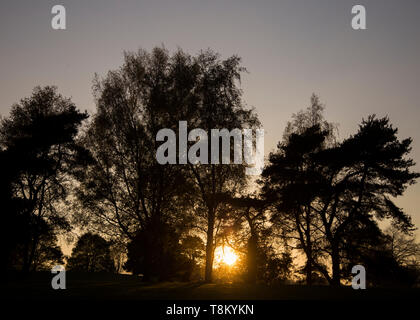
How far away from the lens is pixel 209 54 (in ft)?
85.8

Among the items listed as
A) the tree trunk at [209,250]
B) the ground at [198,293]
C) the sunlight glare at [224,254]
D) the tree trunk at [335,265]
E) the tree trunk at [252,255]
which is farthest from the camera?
the sunlight glare at [224,254]

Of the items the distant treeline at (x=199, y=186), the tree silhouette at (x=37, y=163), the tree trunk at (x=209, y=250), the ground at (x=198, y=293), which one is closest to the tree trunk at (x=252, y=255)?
the distant treeline at (x=199, y=186)

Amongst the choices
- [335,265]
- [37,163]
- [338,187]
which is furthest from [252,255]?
[37,163]

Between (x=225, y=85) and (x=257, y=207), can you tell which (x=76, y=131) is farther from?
(x=257, y=207)

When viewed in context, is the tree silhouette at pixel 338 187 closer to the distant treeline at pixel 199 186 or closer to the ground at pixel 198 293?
the distant treeline at pixel 199 186

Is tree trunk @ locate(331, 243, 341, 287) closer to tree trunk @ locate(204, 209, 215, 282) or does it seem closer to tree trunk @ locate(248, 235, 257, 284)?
tree trunk @ locate(248, 235, 257, 284)

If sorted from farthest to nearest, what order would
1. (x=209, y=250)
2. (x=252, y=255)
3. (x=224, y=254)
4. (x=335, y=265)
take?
(x=224, y=254) < (x=252, y=255) < (x=335, y=265) < (x=209, y=250)

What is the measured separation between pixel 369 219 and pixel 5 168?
26385 mm

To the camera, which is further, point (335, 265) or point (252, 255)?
point (252, 255)

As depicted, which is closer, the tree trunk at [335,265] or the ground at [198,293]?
the ground at [198,293]

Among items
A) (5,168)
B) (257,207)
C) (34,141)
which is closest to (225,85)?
(257,207)

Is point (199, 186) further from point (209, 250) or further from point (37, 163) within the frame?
point (37, 163)
